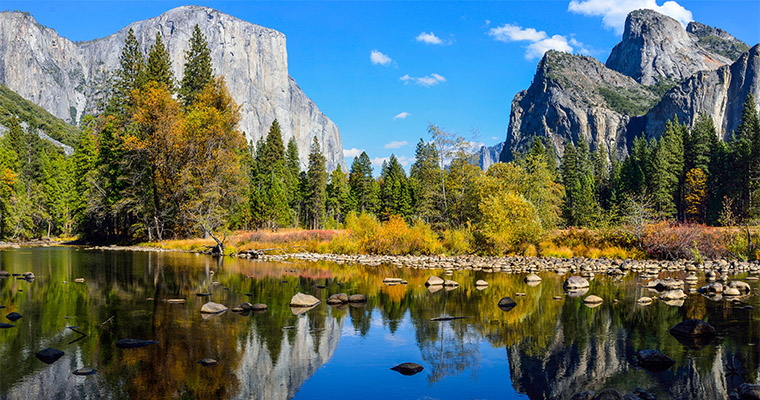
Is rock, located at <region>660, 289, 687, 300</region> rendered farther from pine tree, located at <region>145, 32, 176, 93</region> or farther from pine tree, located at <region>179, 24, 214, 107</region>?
pine tree, located at <region>145, 32, 176, 93</region>

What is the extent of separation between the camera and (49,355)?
848 cm

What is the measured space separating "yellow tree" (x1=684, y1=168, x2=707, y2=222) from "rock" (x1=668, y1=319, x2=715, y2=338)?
217ft

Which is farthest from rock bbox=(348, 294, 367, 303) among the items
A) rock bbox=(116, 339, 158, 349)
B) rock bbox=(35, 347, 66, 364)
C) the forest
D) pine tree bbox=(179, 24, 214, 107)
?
pine tree bbox=(179, 24, 214, 107)

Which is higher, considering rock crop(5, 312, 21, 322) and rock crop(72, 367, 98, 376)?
rock crop(5, 312, 21, 322)

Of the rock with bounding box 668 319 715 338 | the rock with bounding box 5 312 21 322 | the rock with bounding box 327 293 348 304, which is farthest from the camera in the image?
the rock with bounding box 327 293 348 304

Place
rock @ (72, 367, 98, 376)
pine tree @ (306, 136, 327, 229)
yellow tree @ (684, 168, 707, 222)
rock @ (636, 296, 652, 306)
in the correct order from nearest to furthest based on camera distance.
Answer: rock @ (72, 367, 98, 376)
rock @ (636, 296, 652, 306)
yellow tree @ (684, 168, 707, 222)
pine tree @ (306, 136, 327, 229)

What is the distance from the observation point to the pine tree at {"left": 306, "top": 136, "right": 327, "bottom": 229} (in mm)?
74375

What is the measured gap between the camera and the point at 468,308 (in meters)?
14.1

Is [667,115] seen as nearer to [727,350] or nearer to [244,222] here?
[244,222]

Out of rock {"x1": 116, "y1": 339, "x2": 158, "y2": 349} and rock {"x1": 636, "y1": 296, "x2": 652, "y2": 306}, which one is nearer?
rock {"x1": 116, "y1": 339, "x2": 158, "y2": 349}

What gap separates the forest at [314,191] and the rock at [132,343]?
24.5 metres

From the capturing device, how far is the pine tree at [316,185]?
74.4 meters

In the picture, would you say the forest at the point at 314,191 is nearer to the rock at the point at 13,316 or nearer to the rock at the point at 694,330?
the rock at the point at 694,330

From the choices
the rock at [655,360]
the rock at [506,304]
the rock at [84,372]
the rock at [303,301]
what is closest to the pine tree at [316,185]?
the rock at [303,301]
